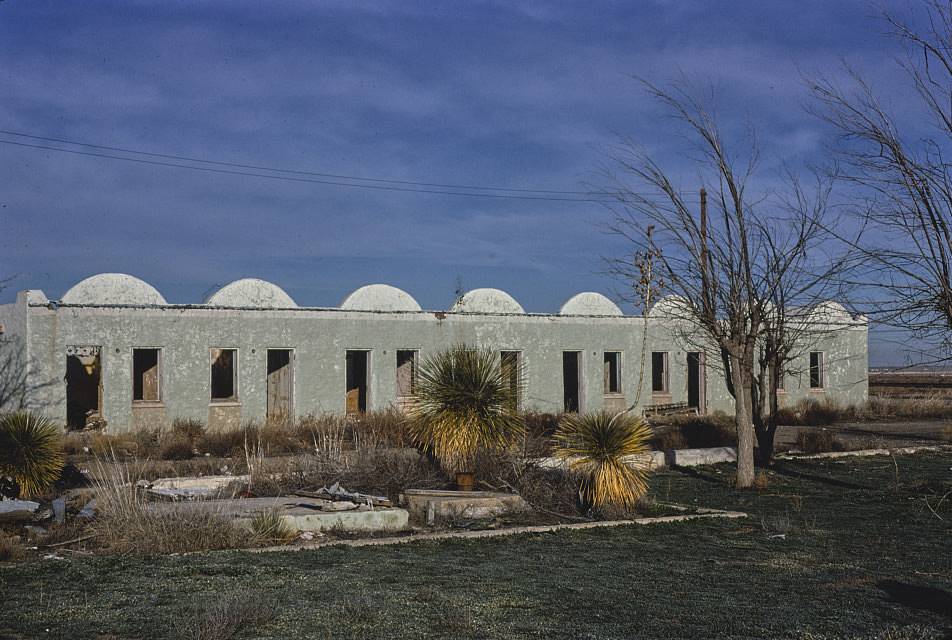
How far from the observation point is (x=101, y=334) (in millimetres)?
19469

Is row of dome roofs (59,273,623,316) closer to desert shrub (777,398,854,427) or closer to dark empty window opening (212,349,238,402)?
dark empty window opening (212,349,238,402)

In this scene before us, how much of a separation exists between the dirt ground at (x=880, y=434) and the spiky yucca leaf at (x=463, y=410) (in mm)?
9758

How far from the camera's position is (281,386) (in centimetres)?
2362

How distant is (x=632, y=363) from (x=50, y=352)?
1665 centimetres

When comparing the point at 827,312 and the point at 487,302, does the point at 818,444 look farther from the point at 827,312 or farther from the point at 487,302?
the point at 487,302

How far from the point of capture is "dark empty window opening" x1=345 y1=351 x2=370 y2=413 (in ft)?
89.0

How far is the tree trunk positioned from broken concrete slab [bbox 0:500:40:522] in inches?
400

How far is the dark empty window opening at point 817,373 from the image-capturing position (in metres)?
30.5

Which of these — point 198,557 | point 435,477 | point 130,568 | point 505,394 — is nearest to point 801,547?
point 505,394

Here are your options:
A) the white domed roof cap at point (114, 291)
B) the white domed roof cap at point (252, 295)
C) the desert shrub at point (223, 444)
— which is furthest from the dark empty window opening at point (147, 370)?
the desert shrub at point (223, 444)

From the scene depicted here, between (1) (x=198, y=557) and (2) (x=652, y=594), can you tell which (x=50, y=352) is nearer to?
(1) (x=198, y=557)

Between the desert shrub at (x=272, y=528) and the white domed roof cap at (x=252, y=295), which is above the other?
the white domed roof cap at (x=252, y=295)

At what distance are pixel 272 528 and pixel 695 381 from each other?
2371cm

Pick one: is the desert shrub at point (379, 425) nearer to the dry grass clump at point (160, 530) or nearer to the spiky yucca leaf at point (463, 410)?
the spiky yucca leaf at point (463, 410)
